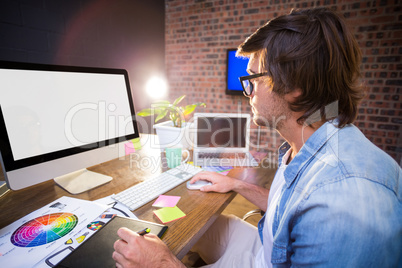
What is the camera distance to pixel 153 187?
40.9 inches

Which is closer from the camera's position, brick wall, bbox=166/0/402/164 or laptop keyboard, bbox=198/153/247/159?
laptop keyboard, bbox=198/153/247/159

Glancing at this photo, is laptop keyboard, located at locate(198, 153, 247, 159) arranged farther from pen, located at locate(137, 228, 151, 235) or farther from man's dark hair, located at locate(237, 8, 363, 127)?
pen, located at locate(137, 228, 151, 235)

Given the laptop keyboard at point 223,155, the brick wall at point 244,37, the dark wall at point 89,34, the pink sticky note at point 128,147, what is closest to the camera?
the pink sticky note at point 128,147

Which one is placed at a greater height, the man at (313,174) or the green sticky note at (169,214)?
the man at (313,174)

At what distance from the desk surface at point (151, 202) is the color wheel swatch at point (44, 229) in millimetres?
98

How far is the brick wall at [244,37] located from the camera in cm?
256

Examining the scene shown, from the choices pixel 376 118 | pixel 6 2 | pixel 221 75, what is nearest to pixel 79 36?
pixel 6 2

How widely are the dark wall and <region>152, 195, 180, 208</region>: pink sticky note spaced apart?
72.2 inches

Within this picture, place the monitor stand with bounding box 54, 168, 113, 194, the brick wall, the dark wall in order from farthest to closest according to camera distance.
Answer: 1. the brick wall
2. the dark wall
3. the monitor stand with bounding box 54, 168, 113, 194

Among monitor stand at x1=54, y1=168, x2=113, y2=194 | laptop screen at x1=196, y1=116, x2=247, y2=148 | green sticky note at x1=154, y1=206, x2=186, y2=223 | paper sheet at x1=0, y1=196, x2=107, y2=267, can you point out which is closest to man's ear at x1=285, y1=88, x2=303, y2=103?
green sticky note at x1=154, y1=206, x2=186, y2=223

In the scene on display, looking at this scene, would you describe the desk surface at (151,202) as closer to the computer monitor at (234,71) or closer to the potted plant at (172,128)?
the potted plant at (172,128)

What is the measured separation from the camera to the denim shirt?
472 millimetres

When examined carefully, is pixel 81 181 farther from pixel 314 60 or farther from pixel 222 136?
pixel 314 60

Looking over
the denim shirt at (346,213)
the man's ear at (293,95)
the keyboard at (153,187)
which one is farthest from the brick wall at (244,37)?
the denim shirt at (346,213)
